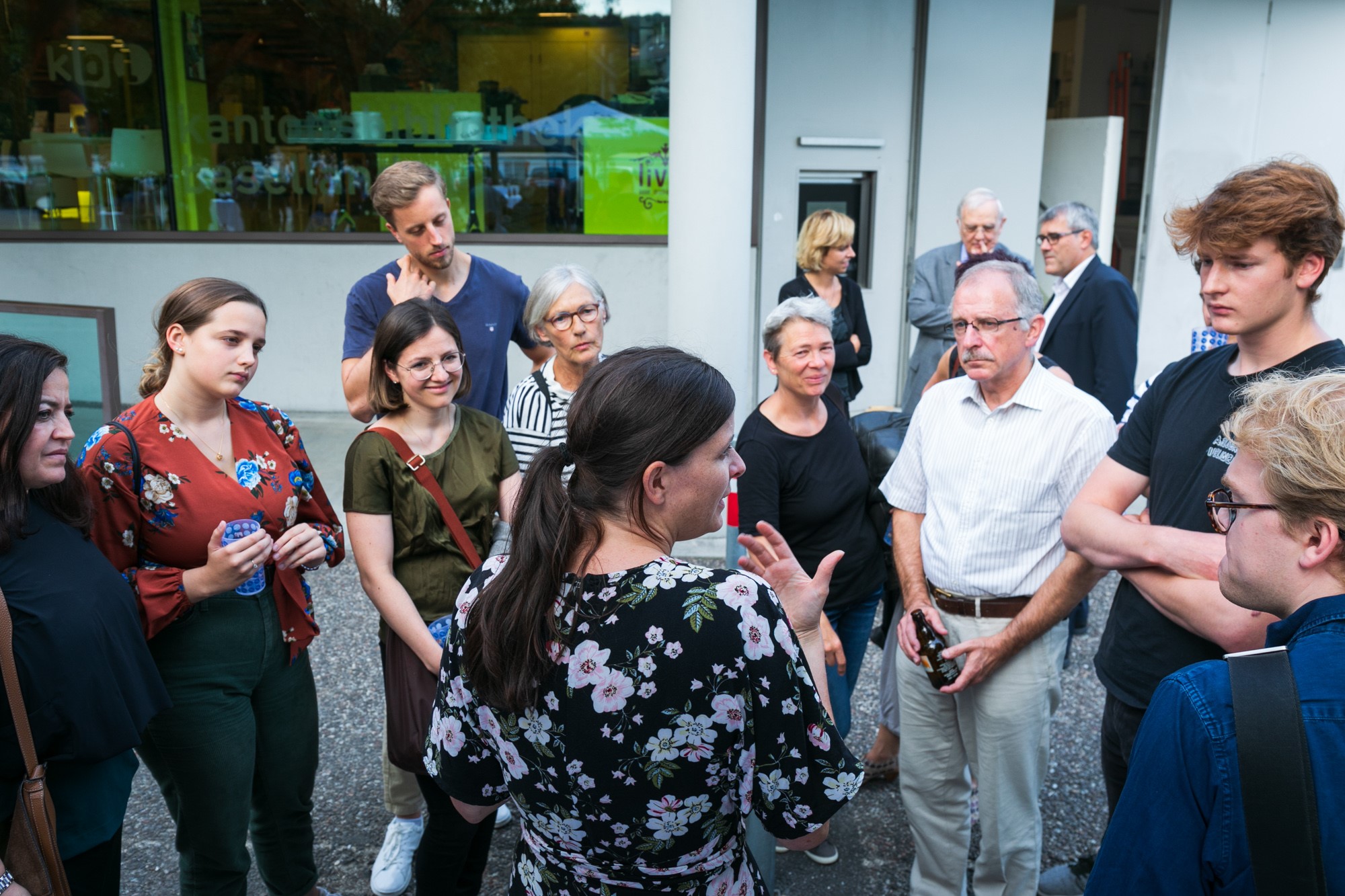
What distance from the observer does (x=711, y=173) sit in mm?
5770

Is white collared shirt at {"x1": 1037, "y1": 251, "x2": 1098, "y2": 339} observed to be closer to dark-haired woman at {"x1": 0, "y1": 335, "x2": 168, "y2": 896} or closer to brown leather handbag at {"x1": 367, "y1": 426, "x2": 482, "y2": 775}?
brown leather handbag at {"x1": 367, "y1": 426, "x2": 482, "y2": 775}

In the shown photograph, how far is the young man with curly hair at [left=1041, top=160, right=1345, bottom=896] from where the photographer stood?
2049 mm

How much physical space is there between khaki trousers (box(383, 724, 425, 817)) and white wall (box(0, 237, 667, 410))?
213 inches

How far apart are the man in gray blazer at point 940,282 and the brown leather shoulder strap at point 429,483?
3600 millimetres

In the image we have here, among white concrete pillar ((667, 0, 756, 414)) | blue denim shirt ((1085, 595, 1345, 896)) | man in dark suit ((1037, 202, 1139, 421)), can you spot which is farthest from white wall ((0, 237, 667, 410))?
blue denim shirt ((1085, 595, 1345, 896))

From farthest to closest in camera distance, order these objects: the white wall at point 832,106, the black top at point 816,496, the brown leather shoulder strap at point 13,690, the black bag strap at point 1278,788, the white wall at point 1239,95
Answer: the white wall at point 1239,95 < the white wall at point 832,106 < the black top at point 816,496 < the brown leather shoulder strap at point 13,690 < the black bag strap at point 1278,788

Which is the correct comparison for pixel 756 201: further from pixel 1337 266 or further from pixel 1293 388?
pixel 1293 388

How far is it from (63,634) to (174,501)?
51 centimetres

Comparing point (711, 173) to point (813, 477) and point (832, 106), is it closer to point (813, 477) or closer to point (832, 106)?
point (832, 106)

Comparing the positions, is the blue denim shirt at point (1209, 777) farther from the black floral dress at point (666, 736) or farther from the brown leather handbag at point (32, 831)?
the brown leather handbag at point (32, 831)

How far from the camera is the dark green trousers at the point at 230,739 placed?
7.98ft

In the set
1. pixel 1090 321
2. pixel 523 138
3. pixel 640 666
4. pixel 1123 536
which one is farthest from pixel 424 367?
pixel 523 138

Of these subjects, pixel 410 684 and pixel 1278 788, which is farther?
pixel 410 684

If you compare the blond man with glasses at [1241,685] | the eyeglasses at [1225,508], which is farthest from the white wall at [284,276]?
the blond man with glasses at [1241,685]
